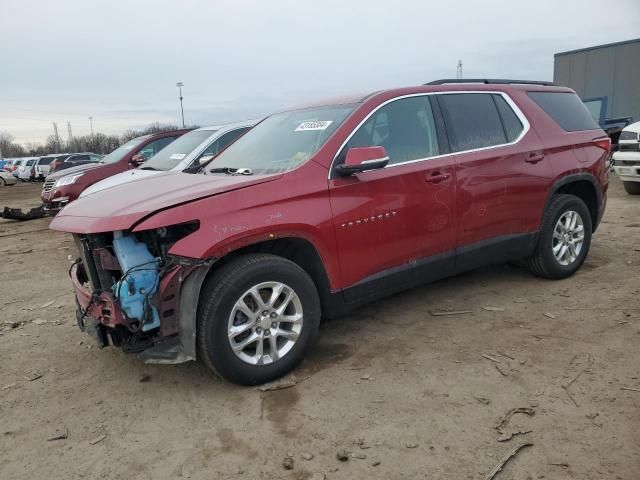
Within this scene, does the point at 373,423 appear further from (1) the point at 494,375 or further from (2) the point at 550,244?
(2) the point at 550,244

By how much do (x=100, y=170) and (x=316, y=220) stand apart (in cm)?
723

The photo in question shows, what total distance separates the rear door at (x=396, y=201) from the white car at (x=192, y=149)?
Result: 12.6 feet

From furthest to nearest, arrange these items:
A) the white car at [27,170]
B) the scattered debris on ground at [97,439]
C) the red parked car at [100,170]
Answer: the white car at [27,170]
the red parked car at [100,170]
the scattered debris on ground at [97,439]

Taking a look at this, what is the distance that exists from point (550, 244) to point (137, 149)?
25.1 ft

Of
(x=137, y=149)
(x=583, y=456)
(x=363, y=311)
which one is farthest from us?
(x=137, y=149)

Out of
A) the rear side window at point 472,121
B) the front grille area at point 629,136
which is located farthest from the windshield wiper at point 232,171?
the front grille area at point 629,136

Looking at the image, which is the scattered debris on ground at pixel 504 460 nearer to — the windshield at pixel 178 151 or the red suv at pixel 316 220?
the red suv at pixel 316 220

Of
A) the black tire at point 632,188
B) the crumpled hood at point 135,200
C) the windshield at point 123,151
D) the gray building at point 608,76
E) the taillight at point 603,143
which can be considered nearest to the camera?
the crumpled hood at point 135,200

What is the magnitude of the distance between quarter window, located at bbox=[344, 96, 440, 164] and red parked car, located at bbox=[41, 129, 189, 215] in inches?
263

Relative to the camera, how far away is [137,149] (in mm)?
9688

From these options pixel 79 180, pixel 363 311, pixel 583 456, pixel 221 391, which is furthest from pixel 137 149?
pixel 583 456

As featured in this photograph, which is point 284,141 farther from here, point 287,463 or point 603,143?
point 603,143

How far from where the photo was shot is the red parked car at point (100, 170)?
356 inches

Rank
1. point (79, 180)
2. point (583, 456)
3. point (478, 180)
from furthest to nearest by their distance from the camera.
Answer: point (79, 180) < point (478, 180) < point (583, 456)
